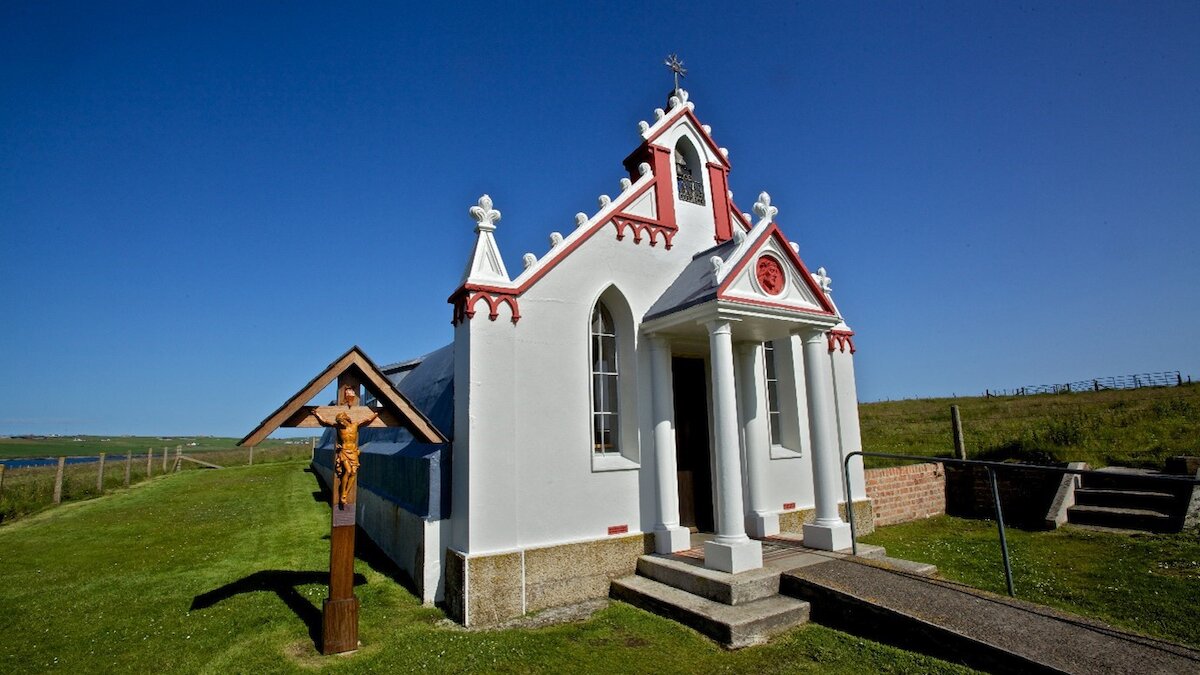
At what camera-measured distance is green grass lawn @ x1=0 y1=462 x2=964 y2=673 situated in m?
5.43

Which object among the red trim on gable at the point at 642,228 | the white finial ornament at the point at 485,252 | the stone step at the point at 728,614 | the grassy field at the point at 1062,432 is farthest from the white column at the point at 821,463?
the grassy field at the point at 1062,432

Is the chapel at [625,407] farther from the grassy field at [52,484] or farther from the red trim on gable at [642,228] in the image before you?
the grassy field at [52,484]

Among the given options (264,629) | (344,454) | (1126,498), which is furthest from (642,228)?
(1126,498)

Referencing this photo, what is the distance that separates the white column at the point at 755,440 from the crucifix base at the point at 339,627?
5.96m

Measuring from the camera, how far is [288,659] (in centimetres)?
566

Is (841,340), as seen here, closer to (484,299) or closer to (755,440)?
(755,440)

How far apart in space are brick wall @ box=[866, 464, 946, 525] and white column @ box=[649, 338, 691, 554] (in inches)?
211

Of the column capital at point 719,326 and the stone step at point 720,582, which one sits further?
the column capital at point 719,326

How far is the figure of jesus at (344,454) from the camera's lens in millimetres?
6188

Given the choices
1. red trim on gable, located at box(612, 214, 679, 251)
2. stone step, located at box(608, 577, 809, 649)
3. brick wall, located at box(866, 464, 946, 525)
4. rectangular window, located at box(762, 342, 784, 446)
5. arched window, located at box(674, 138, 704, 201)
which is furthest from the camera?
brick wall, located at box(866, 464, 946, 525)

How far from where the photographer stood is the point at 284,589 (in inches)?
317

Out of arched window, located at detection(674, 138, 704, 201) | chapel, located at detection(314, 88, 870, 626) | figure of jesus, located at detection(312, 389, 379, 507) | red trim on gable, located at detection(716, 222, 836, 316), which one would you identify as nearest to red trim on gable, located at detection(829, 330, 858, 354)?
chapel, located at detection(314, 88, 870, 626)

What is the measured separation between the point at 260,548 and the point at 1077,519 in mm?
15659

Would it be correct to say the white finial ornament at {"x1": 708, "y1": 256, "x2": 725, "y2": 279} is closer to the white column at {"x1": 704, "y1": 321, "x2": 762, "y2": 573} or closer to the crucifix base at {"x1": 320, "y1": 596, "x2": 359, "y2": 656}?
the white column at {"x1": 704, "y1": 321, "x2": 762, "y2": 573}
